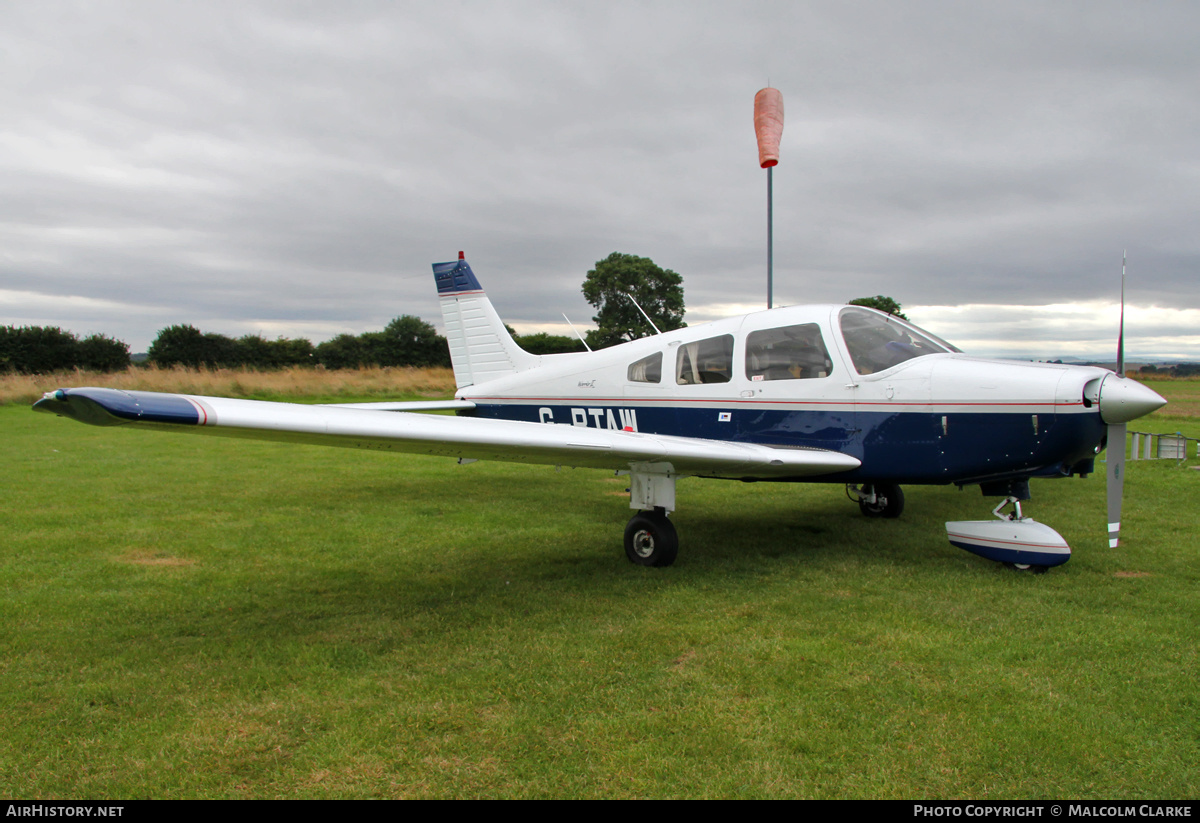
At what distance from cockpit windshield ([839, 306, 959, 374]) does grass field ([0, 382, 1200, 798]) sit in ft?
5.34

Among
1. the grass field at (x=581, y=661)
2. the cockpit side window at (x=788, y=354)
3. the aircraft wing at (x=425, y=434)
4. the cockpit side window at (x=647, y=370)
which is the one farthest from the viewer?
the cockpit side window at (x=647, y=370)

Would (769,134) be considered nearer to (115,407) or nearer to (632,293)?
(115,407)

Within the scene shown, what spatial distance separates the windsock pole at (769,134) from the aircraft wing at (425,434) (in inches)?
178

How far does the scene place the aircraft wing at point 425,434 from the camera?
279 centimetres

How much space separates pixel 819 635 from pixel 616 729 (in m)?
1.57

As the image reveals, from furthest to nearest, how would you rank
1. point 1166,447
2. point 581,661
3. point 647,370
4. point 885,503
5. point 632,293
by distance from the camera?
point 632,293
point 1166,447
point 885,503
point 647,370
point 581,661

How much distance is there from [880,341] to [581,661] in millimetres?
3621

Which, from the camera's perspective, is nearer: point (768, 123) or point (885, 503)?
point (885, 503)

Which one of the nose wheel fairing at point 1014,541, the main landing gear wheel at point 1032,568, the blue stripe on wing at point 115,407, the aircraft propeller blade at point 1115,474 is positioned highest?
the blue stripe on wing at point 115,407

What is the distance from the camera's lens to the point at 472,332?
9.37 meters

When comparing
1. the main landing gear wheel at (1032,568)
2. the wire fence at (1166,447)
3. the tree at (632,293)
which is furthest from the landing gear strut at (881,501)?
the tree at (632,293)

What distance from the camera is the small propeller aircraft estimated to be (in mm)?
4117

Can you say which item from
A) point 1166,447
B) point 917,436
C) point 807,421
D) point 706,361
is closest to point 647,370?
point 706,361

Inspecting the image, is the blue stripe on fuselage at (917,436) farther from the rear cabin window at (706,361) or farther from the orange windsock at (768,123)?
the orange windsock at (768,123)
